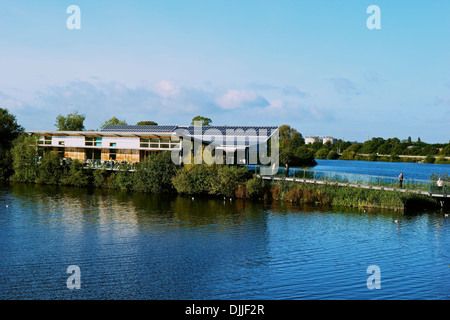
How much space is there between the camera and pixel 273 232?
2659cm

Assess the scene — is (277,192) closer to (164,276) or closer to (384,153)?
(164,276)

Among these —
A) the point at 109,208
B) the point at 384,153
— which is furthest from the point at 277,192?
the point at 384,153

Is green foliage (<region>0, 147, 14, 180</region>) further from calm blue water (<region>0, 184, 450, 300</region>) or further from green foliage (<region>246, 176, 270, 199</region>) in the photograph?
green foliage (<region>246, 176, 270, 199</region>)

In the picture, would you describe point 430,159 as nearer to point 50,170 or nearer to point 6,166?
point 50,170

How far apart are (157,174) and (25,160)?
21409mm

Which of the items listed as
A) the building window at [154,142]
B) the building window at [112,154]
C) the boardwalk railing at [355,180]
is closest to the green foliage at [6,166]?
the building window at [112,154]

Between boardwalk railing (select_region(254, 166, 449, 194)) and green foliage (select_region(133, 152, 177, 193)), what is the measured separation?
9558 millimetres

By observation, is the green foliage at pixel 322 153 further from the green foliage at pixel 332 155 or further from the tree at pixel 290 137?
the tree at pixel 290 137

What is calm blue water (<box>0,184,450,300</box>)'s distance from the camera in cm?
1642

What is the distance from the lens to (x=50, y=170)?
53.7 m

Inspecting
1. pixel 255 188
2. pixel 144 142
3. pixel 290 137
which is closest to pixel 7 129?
pixel 144 142

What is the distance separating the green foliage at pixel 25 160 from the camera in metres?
55.1

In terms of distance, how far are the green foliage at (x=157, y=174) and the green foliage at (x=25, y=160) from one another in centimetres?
1693

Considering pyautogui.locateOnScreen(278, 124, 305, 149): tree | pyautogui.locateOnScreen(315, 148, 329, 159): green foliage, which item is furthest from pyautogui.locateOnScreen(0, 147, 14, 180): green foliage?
pyautogui.locateOnScreen(315, 148, 329, 159): green foliage
